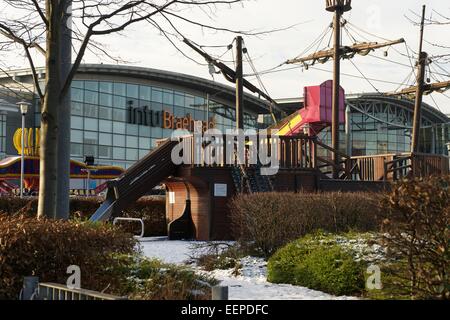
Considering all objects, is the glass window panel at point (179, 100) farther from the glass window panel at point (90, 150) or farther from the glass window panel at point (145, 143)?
the glass window panel at point (90, 150)

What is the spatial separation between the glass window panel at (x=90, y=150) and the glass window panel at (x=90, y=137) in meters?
0.36

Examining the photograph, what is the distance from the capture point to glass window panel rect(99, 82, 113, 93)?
55.1 m

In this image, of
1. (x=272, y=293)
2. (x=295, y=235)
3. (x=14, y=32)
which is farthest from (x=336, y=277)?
(x=14, y=32)

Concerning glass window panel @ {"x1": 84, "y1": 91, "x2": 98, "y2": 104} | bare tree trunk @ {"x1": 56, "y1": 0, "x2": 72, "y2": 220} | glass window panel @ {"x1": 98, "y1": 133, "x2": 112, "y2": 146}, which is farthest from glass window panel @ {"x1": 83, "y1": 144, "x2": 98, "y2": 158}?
bare tree trunk @ {"x1": 56, "y1": 0, "x2": 72, "y2": 220}

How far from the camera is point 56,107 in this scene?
8.77 meters

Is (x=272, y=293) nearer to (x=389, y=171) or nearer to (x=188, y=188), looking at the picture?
(x=188, y=188)

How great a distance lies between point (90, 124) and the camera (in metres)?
53.9

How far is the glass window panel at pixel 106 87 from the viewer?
2168 inches

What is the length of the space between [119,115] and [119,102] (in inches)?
46.2

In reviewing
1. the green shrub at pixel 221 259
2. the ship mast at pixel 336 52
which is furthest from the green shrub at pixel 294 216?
the ship mast at pixel 336 52

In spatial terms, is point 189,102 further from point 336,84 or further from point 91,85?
point 336,84

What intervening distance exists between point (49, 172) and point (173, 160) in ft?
37.9

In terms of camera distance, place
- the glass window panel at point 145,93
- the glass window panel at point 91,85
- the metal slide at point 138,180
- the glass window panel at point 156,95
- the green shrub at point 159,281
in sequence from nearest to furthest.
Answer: the green shrub at point 159,281, the metal slide at point 138,180, the glass window panel at point 91,85, the glass window panel at point 145,93, the glass window panel at point 156,95
